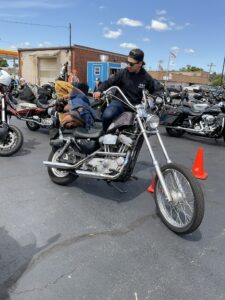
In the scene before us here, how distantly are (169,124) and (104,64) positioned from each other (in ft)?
47.1

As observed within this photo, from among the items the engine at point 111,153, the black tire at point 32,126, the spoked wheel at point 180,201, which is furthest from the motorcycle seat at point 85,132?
the black tire at point 32,126

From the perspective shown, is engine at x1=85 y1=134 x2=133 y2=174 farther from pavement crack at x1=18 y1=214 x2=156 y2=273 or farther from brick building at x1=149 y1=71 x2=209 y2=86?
brick building at x1=149 y1=71 x2=209 y2=86

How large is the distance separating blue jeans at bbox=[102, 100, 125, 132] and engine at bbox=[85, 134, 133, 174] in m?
0.25

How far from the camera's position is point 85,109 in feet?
13.4

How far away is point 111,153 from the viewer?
3.49 metres

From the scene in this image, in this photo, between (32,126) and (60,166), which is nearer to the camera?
(60,166)

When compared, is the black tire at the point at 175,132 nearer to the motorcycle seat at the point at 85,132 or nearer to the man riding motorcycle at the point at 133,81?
the man riding motorcycle at the point at 133,81

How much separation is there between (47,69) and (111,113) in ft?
73.7

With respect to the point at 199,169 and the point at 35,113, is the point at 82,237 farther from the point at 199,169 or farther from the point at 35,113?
the point at 35,113

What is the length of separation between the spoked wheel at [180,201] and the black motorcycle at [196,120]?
4.50 metres

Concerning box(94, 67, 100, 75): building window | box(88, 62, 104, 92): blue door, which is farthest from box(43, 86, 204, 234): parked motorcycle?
box(94, 67, 100, 75): building window

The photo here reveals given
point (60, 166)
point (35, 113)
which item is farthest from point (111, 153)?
point (35, 113)

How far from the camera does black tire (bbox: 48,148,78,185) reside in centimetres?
412

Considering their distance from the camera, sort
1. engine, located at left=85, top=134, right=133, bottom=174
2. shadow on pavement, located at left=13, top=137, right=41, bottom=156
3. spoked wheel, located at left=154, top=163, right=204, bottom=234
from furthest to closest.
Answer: shadow on pavement, located at left=13, top=137, right=41, bottom=156, engine, located at left=85, top=134, right=133, bottom=174, spoked wheel, located at left=154, top=163, right=204, bottom=234
